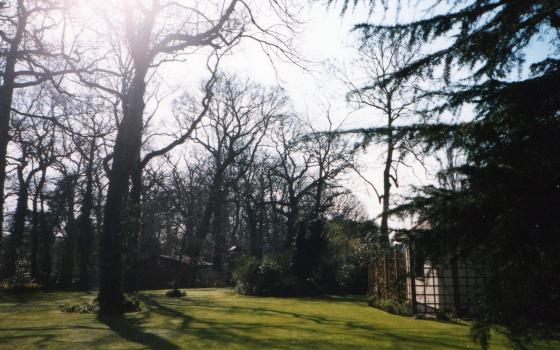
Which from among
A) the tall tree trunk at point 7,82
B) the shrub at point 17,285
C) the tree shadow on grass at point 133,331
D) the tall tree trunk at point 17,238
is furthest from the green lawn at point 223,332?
the tall tree trunk at point 17,238

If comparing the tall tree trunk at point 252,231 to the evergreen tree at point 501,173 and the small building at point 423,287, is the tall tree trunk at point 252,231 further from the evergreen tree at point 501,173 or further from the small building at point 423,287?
the evergreen tree at point 501,173

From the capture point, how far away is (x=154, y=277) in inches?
1291

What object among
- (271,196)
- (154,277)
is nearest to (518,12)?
(154,277)

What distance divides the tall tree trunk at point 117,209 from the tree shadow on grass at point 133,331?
1243 millimetres

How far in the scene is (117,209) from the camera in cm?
1344

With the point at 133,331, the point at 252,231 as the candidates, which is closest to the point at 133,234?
the point at 133,331

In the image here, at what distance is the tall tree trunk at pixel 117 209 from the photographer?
41.4 feet

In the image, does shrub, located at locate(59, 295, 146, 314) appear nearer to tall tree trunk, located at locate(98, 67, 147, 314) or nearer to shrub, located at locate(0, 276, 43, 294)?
tall tree trunk, located at locate(98, 67, 147, 314)

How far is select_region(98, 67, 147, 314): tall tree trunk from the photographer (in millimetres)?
12633

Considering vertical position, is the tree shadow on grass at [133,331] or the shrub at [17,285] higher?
the tree shadow on grass at [133,331]

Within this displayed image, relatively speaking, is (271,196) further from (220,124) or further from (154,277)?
(154,277)

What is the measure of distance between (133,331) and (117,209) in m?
5.60

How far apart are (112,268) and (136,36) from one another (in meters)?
7.87

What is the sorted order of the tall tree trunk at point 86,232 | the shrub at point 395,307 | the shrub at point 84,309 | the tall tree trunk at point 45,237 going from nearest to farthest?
1. the shrub at point 84,309
2. the shrub at point 395,307
3. the tall tree trunk at point 86,232
4. the tall tree trunk at point 45,237
